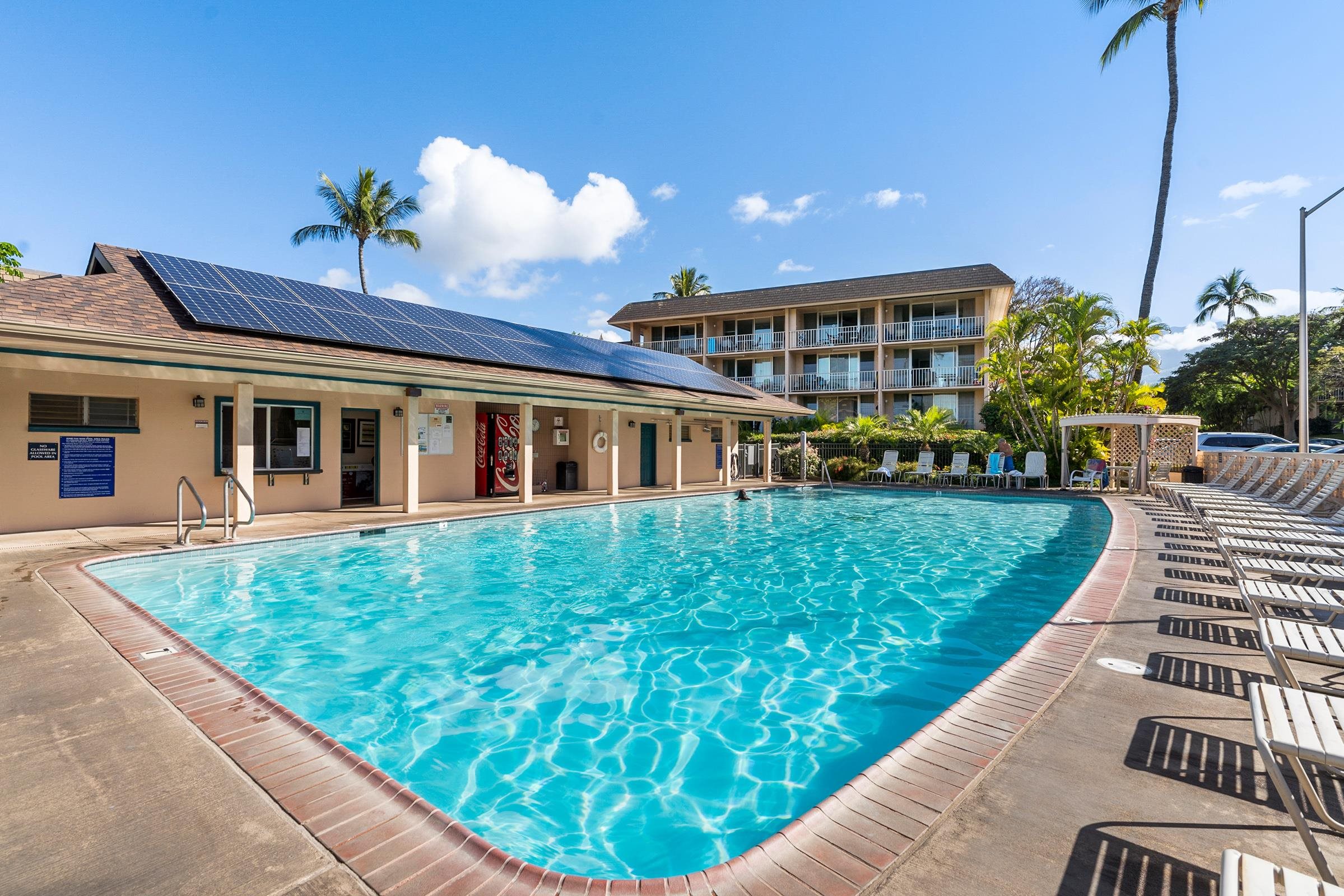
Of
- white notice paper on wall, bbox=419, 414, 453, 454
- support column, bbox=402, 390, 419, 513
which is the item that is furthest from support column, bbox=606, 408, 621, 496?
support column, bbox=402, 390, 419, 513

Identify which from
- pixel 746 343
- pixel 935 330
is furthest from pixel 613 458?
pixel 935 330

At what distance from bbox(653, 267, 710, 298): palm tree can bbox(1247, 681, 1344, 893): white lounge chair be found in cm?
4256

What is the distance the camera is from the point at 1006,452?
20.9m

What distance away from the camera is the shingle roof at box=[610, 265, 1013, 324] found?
28500mm

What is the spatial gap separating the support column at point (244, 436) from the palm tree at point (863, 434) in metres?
19.7

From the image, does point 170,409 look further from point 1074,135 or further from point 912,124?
point 1074,135

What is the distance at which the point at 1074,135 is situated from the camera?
1510cm

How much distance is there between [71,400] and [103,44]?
782 centimetres

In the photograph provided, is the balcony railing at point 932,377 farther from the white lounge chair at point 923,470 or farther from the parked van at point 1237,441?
the parked van at point 1237,441

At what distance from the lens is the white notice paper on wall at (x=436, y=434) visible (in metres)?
14.3

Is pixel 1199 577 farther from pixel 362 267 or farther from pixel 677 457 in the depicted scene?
pixel 362 267

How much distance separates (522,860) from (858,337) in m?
31.6

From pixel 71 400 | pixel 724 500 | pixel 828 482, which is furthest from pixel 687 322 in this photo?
pixel 71 400

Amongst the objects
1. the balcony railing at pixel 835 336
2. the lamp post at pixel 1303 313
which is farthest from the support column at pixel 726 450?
the lamp post at pixel 1303 313
